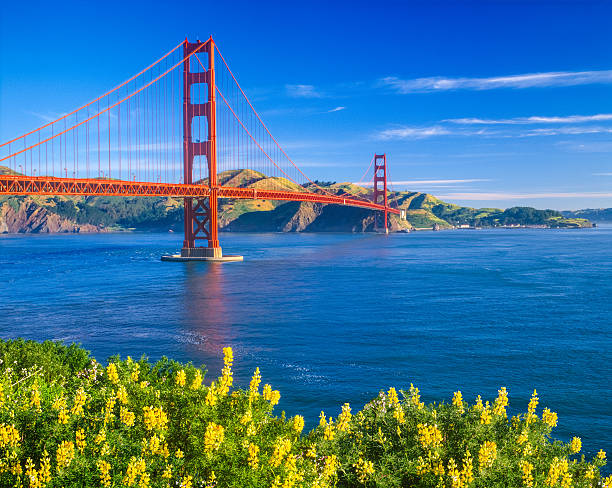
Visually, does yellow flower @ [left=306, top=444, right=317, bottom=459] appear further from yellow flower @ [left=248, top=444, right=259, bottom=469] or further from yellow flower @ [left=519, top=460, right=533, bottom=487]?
yellow flower @ [left=519, top=460, right=533, bottom=487]

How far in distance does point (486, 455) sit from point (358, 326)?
30.9 meters

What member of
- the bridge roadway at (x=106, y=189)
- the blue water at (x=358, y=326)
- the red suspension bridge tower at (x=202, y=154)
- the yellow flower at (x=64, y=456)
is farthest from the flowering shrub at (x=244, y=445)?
the red suspension bridge tower at (x=202, y=154)

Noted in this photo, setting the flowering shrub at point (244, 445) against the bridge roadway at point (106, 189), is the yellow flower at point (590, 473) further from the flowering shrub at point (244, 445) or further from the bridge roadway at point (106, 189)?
the bridge roadway at point (106, 189)

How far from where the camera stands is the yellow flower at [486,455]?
8500mm

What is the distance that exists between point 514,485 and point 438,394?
15.6 m

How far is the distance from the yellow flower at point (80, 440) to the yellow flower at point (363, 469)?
4.33 meters

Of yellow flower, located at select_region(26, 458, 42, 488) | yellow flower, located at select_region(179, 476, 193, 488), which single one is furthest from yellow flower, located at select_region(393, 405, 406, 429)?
yellow flower, located at select_region(26, 458, 42, 488)

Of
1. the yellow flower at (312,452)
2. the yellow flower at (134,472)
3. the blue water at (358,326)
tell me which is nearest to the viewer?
the yellow flower at (134,472)

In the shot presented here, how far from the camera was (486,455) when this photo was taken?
8523mm

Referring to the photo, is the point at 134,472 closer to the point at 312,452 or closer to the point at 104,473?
the point at 104,473

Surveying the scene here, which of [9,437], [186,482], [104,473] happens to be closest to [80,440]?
[104,473]

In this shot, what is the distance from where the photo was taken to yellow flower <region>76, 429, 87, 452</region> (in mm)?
7864

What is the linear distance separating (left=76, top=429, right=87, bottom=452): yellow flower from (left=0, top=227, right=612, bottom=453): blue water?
1349cm

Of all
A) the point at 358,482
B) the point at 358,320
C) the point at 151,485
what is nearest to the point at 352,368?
the point at 358,320
